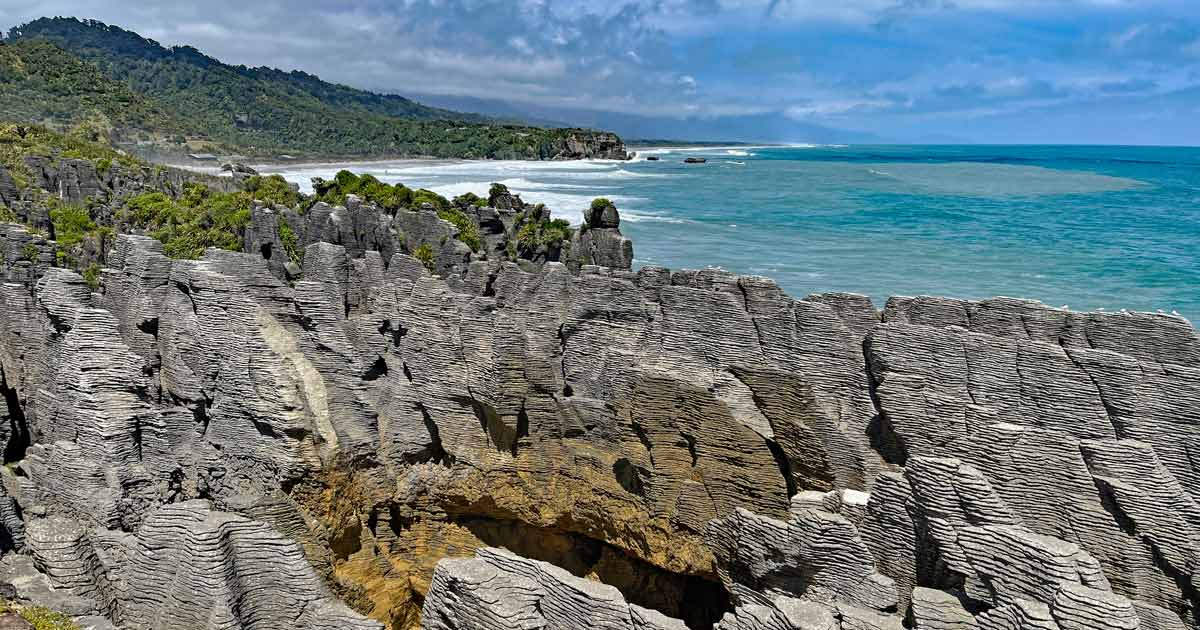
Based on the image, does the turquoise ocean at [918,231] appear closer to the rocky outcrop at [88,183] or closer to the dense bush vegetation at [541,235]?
the dense bush vegetation at [541,235]

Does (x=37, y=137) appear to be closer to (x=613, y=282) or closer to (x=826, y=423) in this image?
(x=613, y=282)

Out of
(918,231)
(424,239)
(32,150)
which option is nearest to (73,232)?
(424,239)

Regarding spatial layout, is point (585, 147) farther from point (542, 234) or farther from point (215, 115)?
point (542, 234)

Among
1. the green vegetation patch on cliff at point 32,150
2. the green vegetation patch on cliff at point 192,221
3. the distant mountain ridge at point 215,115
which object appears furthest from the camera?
the distant mountain ridge at point 215,115

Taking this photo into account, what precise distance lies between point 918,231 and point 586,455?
54691 millimetres

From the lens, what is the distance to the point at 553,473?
918cm

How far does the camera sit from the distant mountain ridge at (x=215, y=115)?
7738 cm

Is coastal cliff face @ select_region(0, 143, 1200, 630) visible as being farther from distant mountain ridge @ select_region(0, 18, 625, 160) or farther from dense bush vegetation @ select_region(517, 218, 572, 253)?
distant mountain ridge @ select_region(0, 18, 625, 160)

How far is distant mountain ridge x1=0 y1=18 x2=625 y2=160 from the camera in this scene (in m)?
77.4

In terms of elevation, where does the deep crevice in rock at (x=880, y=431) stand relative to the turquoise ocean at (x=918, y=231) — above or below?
above

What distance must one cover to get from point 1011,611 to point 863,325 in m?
3.66

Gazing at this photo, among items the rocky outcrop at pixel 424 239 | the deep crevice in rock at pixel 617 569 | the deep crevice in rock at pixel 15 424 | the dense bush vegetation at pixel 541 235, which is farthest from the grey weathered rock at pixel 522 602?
the dense bush vegetation at pixel 541 235

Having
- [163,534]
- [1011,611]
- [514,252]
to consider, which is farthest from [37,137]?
[1011,611]

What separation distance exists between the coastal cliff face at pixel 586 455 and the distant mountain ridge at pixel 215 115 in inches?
2902
